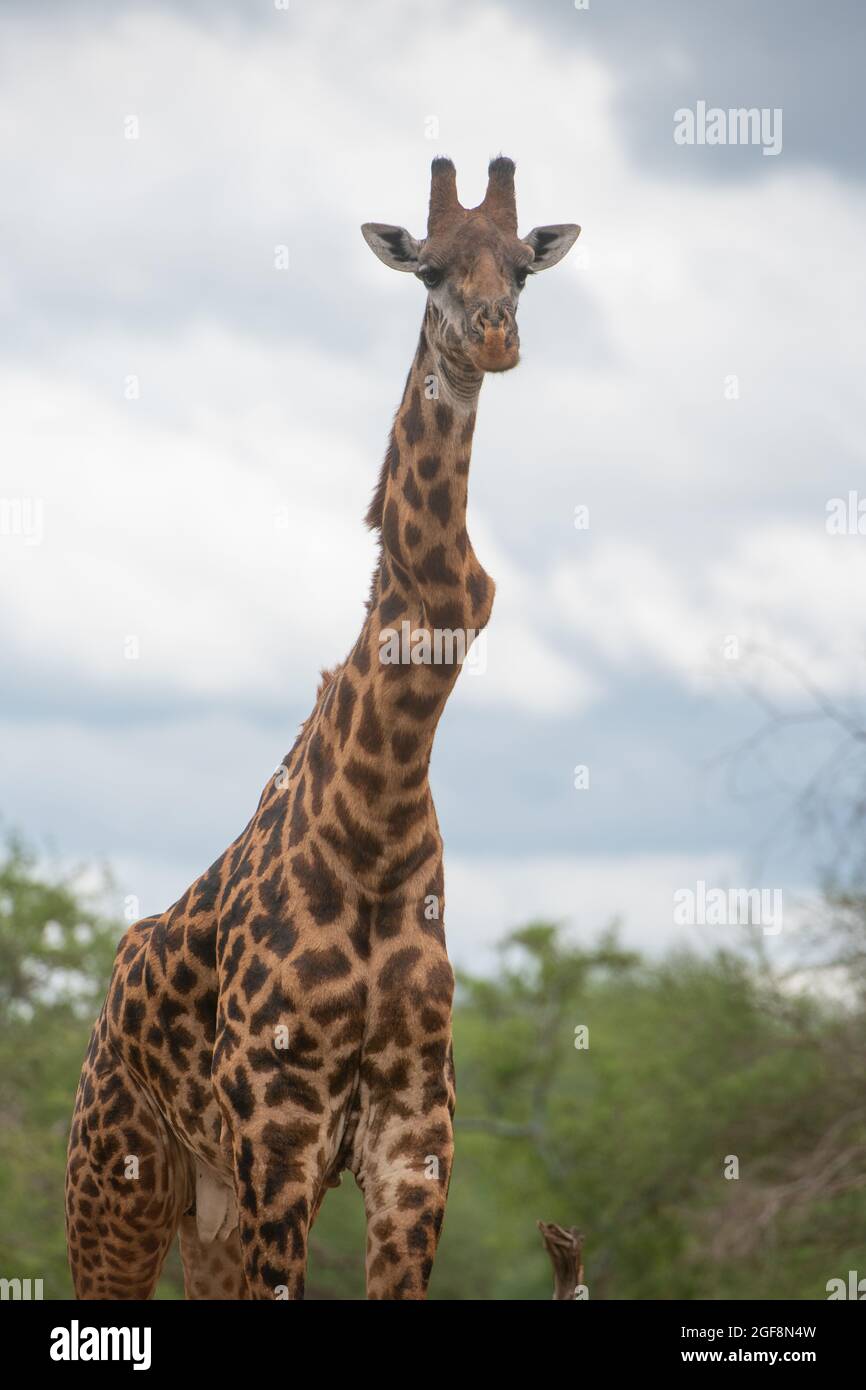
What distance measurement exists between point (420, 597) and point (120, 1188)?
3060 millimetres

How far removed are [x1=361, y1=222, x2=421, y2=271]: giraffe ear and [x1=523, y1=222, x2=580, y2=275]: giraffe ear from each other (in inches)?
20.3

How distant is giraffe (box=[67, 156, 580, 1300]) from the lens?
6.32 metres

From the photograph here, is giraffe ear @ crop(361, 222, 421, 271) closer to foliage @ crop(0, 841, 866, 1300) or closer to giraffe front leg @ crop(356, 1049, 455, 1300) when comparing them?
giraffe front leg @ crop(356, 1049, 455, 1300)

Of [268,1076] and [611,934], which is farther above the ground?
[611,934]

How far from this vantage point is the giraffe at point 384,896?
249 inches

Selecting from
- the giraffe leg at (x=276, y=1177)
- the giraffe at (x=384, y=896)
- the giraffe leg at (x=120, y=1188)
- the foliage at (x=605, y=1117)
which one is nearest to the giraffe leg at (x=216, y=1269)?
the giraffe leg at (x=120, y=1188)

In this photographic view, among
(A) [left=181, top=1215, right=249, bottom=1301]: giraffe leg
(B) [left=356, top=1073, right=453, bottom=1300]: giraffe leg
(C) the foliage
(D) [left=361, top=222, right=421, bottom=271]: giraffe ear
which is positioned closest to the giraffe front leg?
(B) [left=356, top=1073, right=453, bottom=1300]: giraffe leg

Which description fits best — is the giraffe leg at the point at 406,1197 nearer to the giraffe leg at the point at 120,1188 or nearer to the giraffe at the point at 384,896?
the giraffe at the point at 384,896

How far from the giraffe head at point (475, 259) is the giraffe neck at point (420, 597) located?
0.18m

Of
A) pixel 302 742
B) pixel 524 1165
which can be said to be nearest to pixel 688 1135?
pixel 524 1165

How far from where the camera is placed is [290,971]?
21.0ft

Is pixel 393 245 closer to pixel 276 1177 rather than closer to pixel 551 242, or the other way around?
pixel 551 242
